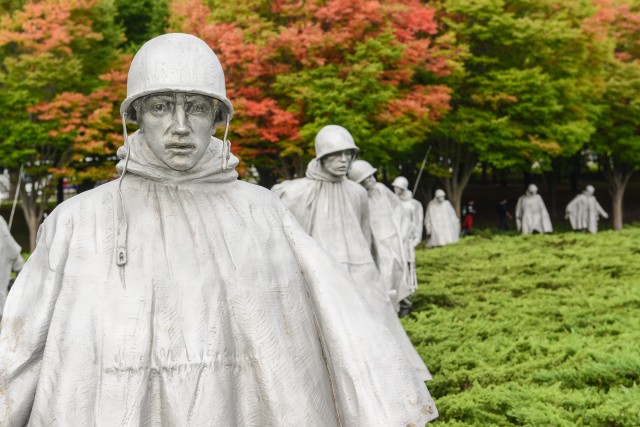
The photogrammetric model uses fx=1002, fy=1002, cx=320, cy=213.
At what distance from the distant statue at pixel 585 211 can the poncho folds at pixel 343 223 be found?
27.4m

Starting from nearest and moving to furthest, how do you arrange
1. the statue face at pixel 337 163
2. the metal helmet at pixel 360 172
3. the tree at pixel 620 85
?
the statue face at pixel 337 163 < the metal helmet at pixel 360 172 < the tree at pixel 620 85

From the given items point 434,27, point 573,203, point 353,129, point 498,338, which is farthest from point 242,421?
point 573,203

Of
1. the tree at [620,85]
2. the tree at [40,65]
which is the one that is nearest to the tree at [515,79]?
the tree at [620,85]

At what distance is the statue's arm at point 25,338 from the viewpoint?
9.56 ft

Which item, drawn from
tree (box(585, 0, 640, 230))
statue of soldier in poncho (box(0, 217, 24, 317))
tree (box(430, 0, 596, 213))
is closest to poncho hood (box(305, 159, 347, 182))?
statue of soldier in poncho (box(0, 217, 24, 317))

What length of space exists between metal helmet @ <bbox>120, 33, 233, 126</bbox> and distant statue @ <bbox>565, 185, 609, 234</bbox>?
33913 mm

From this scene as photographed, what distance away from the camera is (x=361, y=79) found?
2334cm

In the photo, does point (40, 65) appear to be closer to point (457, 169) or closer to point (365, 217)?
point (457, 169)

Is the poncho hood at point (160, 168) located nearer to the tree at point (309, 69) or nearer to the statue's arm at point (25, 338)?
the statue's arm at point (25, 338)

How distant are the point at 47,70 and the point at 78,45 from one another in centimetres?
147

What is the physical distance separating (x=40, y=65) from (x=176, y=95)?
21.8 metres

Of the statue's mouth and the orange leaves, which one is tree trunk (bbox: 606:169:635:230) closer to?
the orange leaves

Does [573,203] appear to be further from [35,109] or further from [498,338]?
[498,338]

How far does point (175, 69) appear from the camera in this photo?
3.06 metres
